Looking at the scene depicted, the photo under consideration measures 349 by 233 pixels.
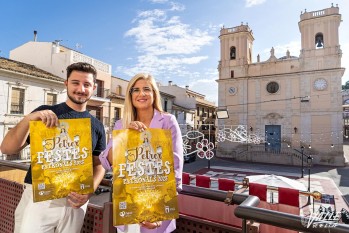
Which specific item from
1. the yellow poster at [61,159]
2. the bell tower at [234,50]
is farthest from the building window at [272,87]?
the yellow poster at [61,159]

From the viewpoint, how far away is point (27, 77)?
1719 centimetres

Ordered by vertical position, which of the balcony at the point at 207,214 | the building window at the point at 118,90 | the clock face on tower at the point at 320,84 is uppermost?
the clock face on tower at the point at 320,84

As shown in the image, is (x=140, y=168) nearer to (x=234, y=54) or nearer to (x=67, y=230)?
(x=67, y=230)

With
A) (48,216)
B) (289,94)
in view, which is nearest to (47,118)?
(48,216)

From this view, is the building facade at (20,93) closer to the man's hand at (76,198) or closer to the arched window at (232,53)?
the man's hand at (76,198)

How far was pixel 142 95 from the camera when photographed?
1.87 m

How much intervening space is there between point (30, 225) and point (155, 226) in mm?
1035

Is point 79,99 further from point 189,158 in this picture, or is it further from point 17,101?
point 189,158

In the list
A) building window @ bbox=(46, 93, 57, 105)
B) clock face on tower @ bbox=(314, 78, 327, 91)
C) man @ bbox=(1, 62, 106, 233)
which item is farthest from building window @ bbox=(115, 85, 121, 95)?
man @ bbox=(1, 62, 106, 233)

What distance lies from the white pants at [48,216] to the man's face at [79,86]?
82cm

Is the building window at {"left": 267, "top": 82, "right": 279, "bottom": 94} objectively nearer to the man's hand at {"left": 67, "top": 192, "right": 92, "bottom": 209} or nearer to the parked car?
the parked car

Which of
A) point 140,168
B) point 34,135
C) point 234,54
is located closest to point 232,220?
point 140,168

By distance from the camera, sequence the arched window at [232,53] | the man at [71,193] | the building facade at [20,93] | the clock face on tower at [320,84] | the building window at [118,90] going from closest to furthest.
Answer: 1. the man at [71,193]
2. the building facade at [20,93]
3. the building window at [118,90]
4. the clock face on tower at [320,84]
5. the arched window at [232,53]

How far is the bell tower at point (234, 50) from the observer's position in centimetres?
3023
